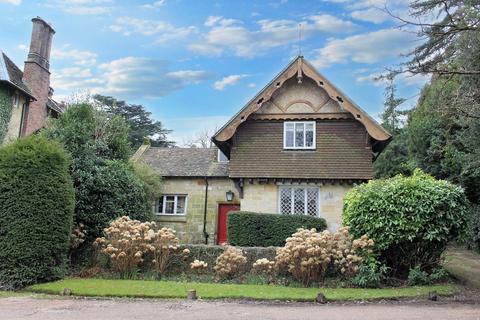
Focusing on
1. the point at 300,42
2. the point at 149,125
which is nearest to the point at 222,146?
the point at 300,42

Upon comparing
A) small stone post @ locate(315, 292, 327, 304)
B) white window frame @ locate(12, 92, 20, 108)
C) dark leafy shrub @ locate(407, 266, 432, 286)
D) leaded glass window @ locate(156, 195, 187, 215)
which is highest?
white window frame @ locate(12, 92, 20, 108)

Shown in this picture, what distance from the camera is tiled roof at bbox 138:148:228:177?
22031 millimetres

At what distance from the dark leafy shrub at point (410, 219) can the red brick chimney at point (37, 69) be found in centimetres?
2002

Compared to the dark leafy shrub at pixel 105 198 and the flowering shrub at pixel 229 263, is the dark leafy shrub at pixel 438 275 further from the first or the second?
the dark leafy shrub at pixel 105 198

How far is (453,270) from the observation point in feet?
41.2

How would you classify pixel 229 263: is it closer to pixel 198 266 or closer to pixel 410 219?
pixel 198 266

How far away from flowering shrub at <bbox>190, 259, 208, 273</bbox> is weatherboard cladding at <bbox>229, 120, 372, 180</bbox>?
6464 mm

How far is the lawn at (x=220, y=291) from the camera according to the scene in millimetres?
9242

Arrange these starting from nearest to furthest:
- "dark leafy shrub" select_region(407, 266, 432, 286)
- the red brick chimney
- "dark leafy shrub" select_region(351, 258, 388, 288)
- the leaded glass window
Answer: "dark leafy shrub" select_region(351, 258, 388, 288), "dark leafy shrub" select_region(407, 266, 432, 286), the leaded glass window, the red brick chimney

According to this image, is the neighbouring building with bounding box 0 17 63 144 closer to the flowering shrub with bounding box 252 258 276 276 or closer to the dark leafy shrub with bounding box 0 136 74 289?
the dark leafy shrub with bounding box 0 136 74 289

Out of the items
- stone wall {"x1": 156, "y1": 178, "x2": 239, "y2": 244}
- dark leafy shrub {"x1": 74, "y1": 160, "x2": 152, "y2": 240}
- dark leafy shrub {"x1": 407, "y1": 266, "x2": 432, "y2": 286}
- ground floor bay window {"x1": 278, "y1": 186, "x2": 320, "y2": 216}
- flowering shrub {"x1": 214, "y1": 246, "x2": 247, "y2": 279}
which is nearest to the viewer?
dark leafy shrub {"x1": 407, "y1": 266, "x2": 432, "y2": 286}

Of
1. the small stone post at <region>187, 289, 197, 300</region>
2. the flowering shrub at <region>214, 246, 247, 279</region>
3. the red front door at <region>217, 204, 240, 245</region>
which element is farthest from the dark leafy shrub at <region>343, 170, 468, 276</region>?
the red front door at <region>217, 204, 240, 245</region>

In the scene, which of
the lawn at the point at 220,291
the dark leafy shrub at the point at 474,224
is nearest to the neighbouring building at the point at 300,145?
the dark leafy shrub at the point at 474,224

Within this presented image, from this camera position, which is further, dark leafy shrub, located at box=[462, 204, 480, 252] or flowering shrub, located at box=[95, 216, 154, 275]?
dark leafy shrub, located at box=[462, 204, 480, 252]
